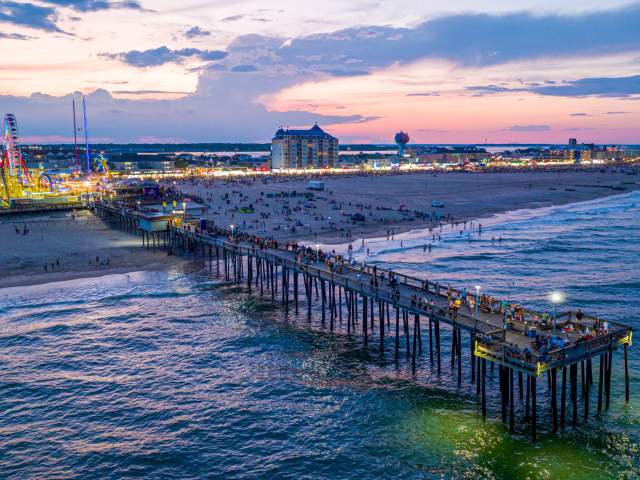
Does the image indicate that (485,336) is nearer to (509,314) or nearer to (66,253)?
(509,314)

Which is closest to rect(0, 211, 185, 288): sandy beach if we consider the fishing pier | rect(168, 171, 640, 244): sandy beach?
the fishing pier

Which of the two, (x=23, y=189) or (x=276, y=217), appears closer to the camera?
(x=276, y=217)

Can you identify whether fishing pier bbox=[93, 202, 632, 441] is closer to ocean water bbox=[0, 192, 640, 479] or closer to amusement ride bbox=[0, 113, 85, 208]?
ocean water bbox=[0, 192, 640, 479]

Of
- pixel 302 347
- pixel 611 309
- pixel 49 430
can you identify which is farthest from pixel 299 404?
pixel 611 309

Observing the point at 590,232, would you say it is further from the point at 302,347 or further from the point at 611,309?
the point at 302,347

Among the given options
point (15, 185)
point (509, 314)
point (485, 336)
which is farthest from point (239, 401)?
point (15, 185)

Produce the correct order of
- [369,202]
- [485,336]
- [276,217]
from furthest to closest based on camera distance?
1. [369,202]
2. [276,217]
3. [485,336]
